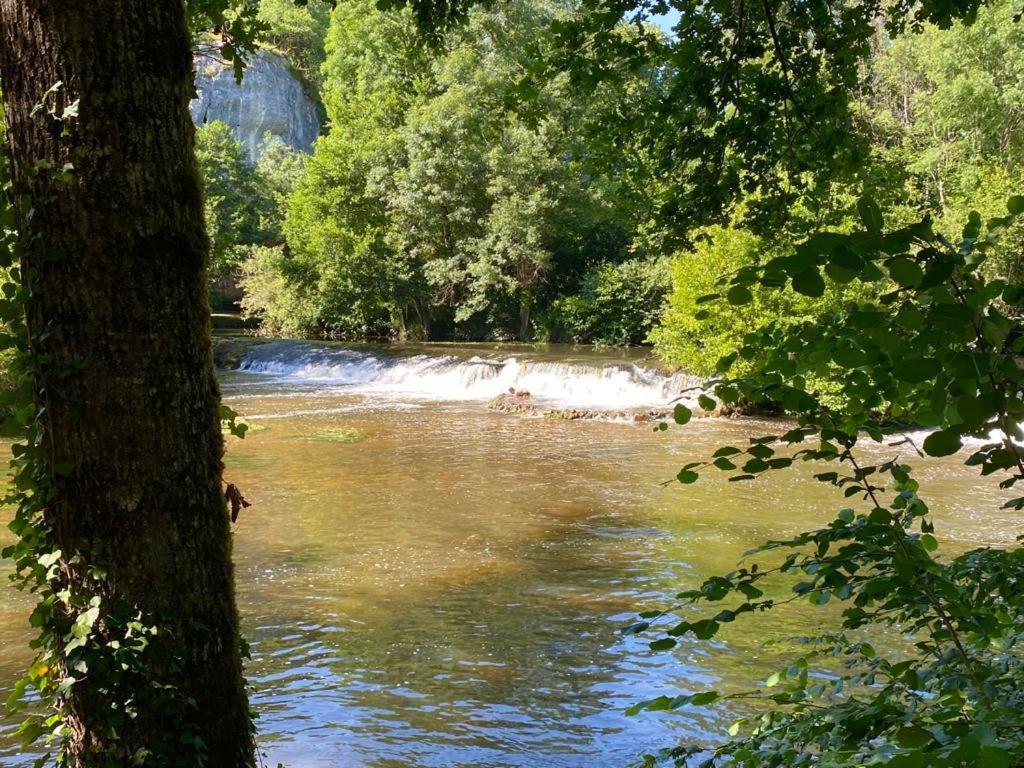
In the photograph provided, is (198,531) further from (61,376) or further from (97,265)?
(97,265)

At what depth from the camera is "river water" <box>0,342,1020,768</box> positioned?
4.52 meters

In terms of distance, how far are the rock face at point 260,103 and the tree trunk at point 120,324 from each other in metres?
47.7

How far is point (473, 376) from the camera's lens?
2034cm

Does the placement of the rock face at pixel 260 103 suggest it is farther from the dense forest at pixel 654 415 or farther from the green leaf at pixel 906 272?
the green leaf at pixel 906 272

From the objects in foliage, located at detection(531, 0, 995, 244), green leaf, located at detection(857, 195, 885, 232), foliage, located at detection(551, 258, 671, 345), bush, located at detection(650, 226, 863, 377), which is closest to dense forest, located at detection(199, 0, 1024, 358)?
foliage, located at detection(551, 258, 671, 345)

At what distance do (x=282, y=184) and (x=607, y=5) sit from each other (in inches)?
1464

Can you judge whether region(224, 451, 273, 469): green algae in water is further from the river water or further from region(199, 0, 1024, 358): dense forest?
region(199, 0, 1024, 358): dense forest

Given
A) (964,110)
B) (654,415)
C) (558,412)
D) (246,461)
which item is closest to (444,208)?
(558,412)

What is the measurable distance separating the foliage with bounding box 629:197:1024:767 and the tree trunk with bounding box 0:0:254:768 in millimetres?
1229

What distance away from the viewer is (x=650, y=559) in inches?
287

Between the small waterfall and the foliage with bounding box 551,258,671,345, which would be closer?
the small waterfall

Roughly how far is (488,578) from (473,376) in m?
13.6

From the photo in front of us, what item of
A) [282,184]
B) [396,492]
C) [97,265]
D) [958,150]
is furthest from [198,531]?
[282,184]

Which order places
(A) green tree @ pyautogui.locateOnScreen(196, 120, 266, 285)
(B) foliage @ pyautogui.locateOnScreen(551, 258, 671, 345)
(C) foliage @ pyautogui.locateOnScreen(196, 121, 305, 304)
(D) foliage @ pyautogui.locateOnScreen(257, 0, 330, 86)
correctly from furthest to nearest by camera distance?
(D) foliage @ pyautogui.locateOnScreen(257, 0, 330, 86) → (C) foliage @ pyautogui.locateOnScreen(196, 121, 305, 304) → (A) green tree @ pyautogui.locateOnScreen(196, 120, 266, 285) → (B) foliage @ pyautogui.locateOnScreen(551, 258, 671, 345)
